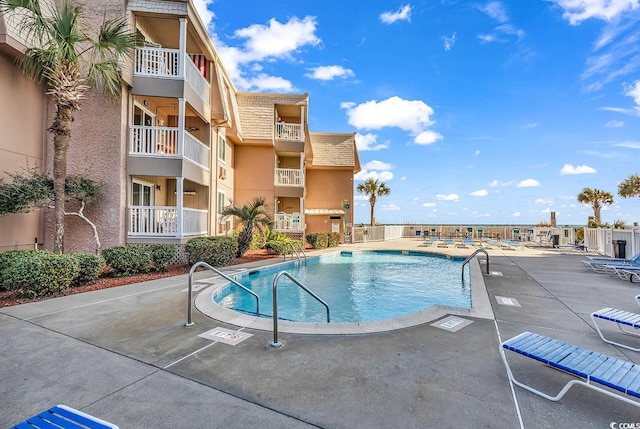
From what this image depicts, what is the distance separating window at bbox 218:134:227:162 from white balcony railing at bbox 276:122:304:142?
12.7 ft

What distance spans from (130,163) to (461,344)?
1200 centimetres

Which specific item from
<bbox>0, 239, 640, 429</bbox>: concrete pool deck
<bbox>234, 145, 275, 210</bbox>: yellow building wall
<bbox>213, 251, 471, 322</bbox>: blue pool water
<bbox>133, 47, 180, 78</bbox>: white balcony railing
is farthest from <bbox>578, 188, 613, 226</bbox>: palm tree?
<bbox>133, 47, 180, 78</bbox>: white balcony railing

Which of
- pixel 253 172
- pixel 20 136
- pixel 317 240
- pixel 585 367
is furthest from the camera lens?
pixel 317 240

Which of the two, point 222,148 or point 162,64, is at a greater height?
point 162,64

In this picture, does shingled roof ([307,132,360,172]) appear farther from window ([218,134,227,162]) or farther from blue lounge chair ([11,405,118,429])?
blue lounge chair ([11,405,118,429])

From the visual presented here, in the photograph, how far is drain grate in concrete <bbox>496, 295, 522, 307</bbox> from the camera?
258 inches

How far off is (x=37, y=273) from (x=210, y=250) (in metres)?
5.16

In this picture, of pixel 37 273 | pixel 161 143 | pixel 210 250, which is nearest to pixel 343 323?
pixel 37 273

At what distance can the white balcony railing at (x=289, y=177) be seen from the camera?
20.5 m

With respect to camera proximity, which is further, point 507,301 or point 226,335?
point 507,301

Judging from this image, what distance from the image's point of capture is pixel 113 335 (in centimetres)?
479

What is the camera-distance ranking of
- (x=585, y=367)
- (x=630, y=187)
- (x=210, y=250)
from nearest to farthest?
(x=585, y=367), (x=210, y=250), (x=630, y=187)

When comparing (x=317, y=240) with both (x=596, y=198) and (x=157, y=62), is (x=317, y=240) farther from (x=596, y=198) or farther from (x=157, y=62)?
(x=596, y=198)

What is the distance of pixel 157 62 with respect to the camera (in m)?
11.9
